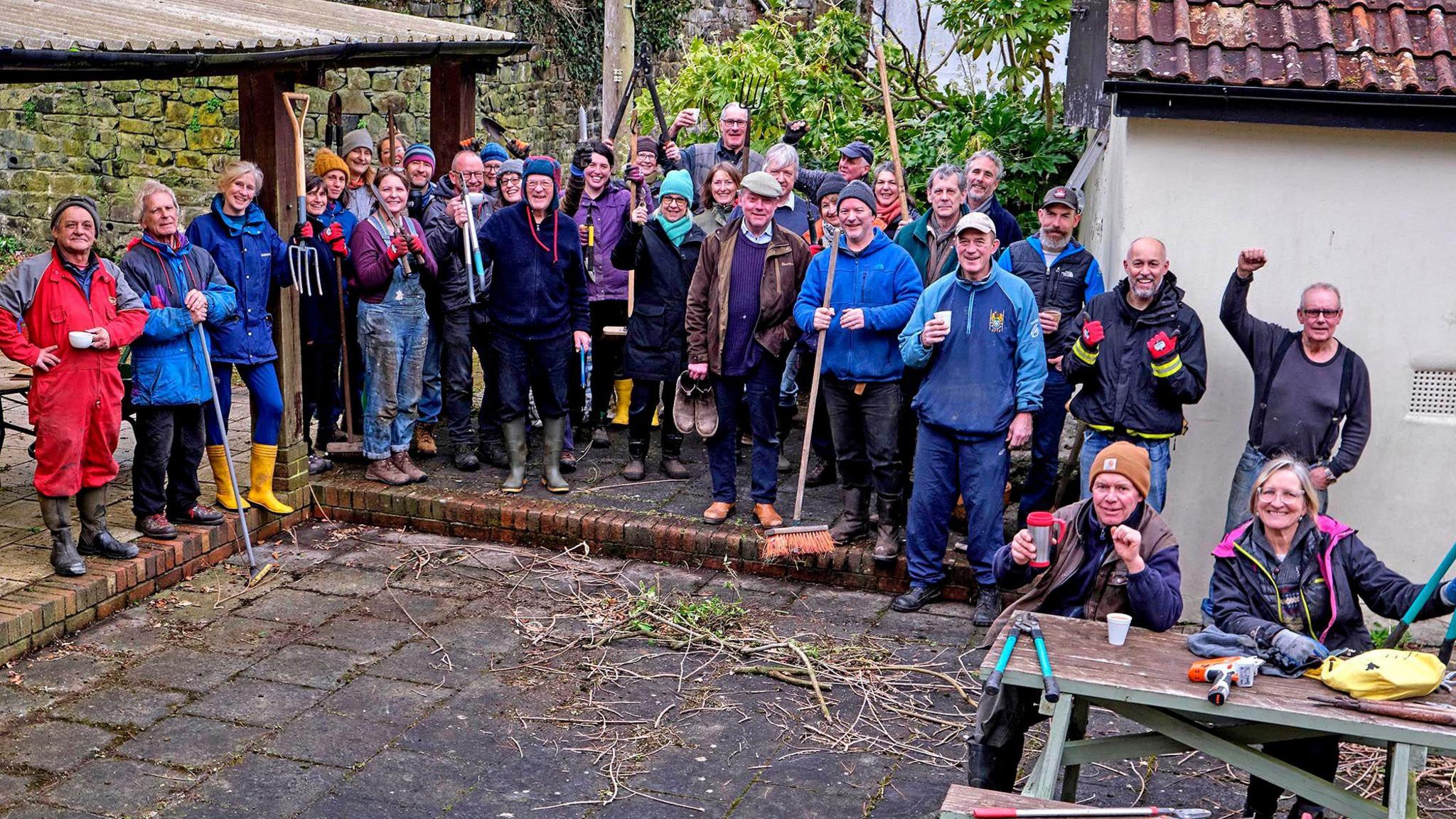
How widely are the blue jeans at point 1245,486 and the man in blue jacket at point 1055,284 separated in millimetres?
948

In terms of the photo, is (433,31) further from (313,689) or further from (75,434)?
(313,689)

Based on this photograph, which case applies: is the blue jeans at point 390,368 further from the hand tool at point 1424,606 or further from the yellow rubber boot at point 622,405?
the hand tool at point 1424,606

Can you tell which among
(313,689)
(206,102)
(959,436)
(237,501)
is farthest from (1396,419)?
(206,102)

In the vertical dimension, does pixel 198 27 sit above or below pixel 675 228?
above

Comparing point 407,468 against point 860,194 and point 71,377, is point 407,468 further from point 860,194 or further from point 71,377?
point 860,194

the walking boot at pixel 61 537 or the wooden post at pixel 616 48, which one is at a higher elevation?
the wooden post at pixel 616 48

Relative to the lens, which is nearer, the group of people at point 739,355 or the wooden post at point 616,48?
the group of people at point 739,355

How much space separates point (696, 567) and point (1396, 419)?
357 cm

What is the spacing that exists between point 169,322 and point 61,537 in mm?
1119

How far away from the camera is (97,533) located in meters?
7.00

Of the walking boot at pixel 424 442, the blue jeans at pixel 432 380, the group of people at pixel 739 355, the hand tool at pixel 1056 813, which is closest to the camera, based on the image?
the hand tool at pixel 1056 813

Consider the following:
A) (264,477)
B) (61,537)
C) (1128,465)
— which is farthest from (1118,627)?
(264,477)

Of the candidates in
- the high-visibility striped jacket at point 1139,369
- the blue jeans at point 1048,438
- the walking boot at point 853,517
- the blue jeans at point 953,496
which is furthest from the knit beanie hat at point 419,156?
the high-visibility striped jacket at point 1139,369

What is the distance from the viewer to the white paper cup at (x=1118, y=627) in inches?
180
